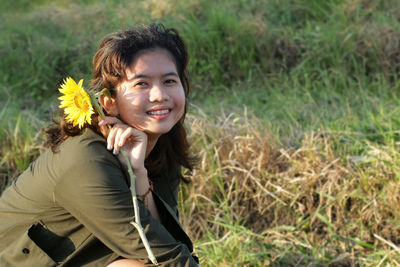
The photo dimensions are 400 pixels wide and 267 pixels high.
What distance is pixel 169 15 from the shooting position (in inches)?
214

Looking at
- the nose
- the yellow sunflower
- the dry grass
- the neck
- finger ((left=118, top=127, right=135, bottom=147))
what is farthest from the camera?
the dry grass

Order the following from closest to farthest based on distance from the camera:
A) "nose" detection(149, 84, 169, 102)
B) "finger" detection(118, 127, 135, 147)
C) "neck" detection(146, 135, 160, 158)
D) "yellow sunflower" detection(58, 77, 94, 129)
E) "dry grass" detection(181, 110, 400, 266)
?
"yellow sunflower" detection(58, 77, 94, 129) → "finger" detection(118, 127, 135, 147) → "nose" detection(149, 84, 169, 102) → "neck" detection(146, 135, 160, 158) → "dry grass" detection(181, 110, 400, 266)

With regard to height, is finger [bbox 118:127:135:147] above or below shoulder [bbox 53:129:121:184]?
above

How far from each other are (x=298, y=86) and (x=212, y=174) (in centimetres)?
144

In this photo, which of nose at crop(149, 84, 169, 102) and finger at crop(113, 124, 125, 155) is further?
nose at crop(149, 84, 169, 102)

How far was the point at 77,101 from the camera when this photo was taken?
6.42 feet

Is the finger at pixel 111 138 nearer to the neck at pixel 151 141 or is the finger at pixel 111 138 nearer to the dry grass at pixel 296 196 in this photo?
the neck at pixel 151 141

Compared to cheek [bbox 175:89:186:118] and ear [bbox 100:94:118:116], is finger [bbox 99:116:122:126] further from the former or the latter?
cheek [bbox 175:89:186:118]

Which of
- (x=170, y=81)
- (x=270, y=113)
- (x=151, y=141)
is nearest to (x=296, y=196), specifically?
(x=270, y=113)

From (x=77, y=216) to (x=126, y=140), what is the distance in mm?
339

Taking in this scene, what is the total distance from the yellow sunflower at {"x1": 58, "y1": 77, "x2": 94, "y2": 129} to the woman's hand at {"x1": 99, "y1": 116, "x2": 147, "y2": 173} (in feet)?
0.31

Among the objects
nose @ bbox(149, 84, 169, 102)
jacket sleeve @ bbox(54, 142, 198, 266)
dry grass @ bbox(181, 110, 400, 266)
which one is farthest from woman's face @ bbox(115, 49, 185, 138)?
dry grass @ bbox(181, 110, 400, 266)

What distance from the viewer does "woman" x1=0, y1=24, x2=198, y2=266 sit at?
1.97 meters

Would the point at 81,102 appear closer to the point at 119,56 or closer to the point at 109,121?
the point at 109,121
